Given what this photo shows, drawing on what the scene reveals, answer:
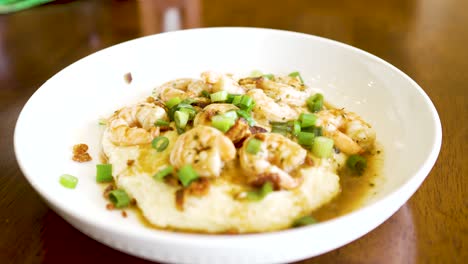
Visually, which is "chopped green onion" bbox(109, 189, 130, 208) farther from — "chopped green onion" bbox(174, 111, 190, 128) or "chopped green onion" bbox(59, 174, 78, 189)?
"chopped green onion" bbox(174, 111, 190, 128)

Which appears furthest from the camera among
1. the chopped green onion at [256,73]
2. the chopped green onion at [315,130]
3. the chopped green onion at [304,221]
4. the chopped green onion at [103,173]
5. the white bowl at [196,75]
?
the chopped green onion at [256,73]

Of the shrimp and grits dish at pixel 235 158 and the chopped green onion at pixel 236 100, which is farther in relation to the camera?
the chopped green onion at pixel 236 100

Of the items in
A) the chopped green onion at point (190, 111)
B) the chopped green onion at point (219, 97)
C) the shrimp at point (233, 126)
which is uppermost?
the shrimp at point (233, 126)

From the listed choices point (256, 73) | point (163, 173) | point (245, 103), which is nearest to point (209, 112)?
point (245, 103)

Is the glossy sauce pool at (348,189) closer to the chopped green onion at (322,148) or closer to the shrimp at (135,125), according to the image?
the chopped green onion at (322,148)

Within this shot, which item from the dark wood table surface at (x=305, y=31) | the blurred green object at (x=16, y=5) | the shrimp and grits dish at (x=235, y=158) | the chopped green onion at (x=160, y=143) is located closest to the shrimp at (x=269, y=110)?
the shrimp and grits dish at (x=235, y=158)

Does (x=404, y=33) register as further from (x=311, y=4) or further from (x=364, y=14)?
(x=311, y=4)

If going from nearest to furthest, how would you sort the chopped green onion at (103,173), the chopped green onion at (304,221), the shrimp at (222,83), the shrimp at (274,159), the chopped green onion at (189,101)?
the chopped green onion at (304,221) → the shrimp at (274,159) → the chopped green onion at (103,173) → the chopped green onion at (189,101) → the shrimp at (222,83)
